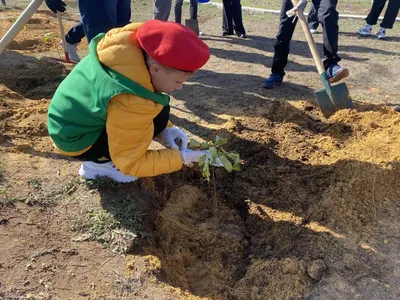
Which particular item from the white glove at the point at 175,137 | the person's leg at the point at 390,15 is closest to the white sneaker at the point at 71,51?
the white glove at the point at 175,137

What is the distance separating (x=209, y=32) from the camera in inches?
290

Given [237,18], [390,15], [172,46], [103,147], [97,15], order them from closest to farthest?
[172,46]
[103,147]
[97,15]
[390,15]
[237,18]

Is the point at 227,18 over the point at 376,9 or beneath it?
beneath

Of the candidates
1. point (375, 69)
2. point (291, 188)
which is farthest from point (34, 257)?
point (375, 69)

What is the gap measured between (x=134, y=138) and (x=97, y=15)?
5.13 feet

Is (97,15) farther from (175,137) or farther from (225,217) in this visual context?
(225,217)

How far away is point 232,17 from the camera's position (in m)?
6.96

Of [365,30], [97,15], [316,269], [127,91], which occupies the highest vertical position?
[127,91]

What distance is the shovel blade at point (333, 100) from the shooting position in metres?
3.77

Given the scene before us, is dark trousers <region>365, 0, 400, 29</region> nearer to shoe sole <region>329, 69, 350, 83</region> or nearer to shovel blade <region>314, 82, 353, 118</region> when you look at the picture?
shoe sole <region>329, 69, 350, 83</region>

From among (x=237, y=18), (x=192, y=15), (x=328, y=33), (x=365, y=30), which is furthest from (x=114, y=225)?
(x=365, y=30)

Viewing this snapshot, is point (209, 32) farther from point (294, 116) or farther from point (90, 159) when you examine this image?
point (90, 159)

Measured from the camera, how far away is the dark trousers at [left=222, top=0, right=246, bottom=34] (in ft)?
22.0

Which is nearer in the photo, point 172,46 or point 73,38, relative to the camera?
point 172,46
